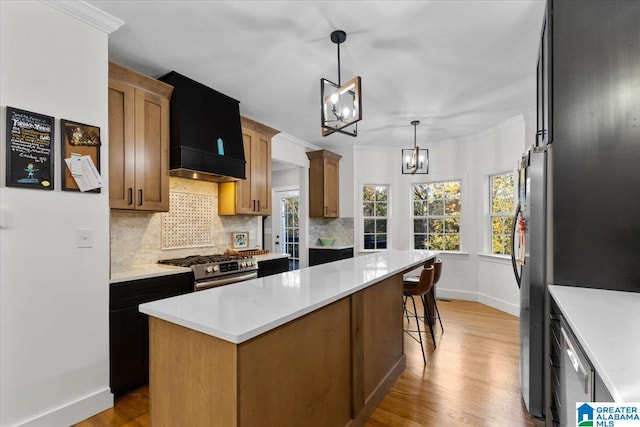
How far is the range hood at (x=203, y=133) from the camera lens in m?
2.92

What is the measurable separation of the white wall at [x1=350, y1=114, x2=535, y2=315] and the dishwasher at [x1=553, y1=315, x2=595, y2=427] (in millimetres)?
3158

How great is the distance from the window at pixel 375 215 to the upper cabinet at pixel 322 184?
0.68 meters

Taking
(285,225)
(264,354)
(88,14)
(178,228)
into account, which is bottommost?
(264,354)

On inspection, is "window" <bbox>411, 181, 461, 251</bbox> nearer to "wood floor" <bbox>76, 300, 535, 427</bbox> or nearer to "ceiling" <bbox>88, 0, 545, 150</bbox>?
"ceiling" <bbox>88, 0, 545, 150</bbox>

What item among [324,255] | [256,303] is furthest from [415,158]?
[256,303]

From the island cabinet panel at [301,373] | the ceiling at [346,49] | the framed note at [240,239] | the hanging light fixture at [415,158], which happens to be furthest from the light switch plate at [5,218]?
the hanging light fixture at [415,158]

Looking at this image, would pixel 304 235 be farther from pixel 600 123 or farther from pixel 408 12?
pixel 600 123

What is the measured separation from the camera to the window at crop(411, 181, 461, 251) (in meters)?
5.44

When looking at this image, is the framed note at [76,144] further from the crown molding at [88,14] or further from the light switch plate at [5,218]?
the crown molding at [88,14]

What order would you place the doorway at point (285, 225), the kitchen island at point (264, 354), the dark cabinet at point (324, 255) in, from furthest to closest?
the doorway at point (285, 225)
the dark cabinet at point (324, 255)
the kitchen island at point (264, 354)

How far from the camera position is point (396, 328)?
8.32 feet

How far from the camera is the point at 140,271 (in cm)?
268

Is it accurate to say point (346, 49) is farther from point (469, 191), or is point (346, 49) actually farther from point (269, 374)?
point (469, 191)

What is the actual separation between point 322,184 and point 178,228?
8.66 ft
